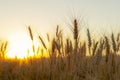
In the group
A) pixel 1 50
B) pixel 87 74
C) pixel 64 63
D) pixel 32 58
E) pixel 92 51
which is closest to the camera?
pixel 87 74

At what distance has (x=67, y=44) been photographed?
5867 millimetres

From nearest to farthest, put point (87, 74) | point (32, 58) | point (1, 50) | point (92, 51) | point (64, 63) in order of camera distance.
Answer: point (87, 74), point (64, 63), point (92, 51), point (32, 58), point (1, 50)

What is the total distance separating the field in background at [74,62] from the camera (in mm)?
5090

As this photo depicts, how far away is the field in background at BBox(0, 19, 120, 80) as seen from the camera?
16.7ft

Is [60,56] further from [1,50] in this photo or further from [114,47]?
[1,50]

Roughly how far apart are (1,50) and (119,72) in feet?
10.2

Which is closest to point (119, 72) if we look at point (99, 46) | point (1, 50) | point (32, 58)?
point (99, 46)

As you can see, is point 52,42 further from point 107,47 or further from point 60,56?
point 107,47

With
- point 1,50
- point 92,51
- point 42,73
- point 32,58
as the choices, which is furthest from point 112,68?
point 1,50

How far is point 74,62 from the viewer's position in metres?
5.59

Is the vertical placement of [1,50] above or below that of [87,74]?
above

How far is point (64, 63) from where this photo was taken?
5.62m

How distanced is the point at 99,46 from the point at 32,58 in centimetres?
163

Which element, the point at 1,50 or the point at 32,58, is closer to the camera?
the point at 32,58
